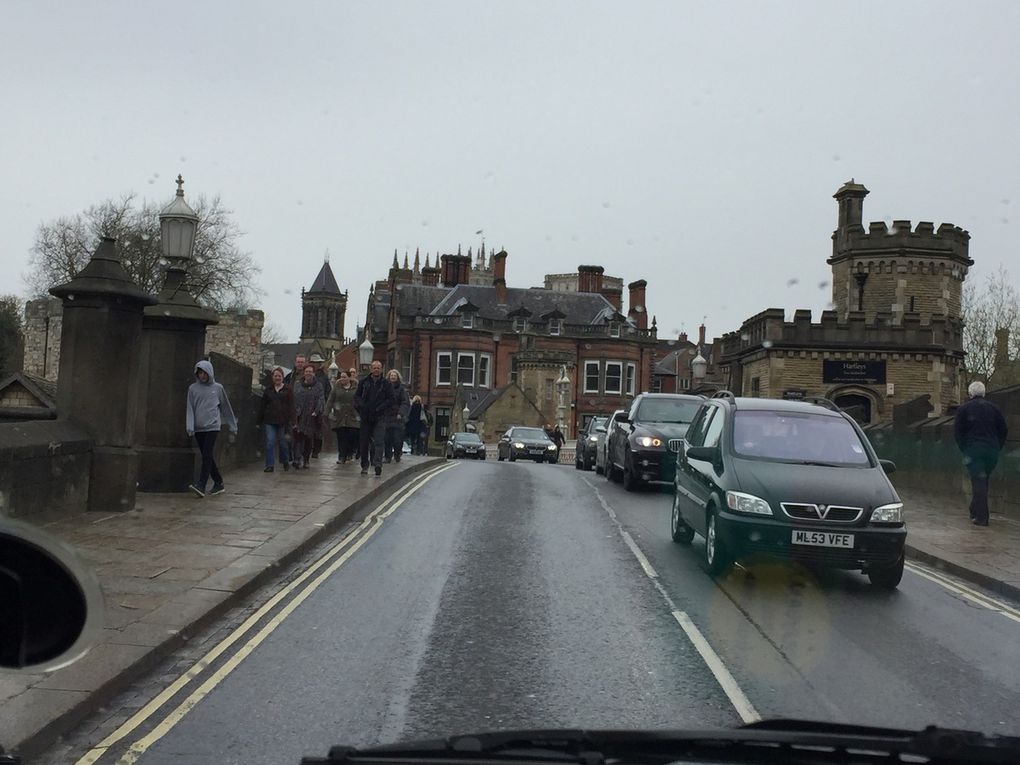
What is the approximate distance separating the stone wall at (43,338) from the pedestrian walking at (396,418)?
3180cm

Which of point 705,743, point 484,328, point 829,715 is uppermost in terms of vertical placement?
point 484,328

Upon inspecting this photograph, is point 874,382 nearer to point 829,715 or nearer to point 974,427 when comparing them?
point 974,427

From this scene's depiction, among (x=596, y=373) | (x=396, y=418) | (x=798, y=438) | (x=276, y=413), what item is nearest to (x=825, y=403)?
(x=798, y=438)

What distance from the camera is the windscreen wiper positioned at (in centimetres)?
285

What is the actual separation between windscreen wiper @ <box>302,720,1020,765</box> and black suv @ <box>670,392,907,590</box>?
6.24 meters

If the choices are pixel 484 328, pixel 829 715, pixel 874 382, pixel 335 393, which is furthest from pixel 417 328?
pixel 829 715

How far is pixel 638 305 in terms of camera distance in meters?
81.9

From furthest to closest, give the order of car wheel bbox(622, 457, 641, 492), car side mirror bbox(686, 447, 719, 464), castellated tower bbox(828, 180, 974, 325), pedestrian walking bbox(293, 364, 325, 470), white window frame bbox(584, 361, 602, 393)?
1. white window frame bbox(584, 361, 602, 393)
2. castellated tower bbox(828, 180, 974, 325)
3. pedestrian walking bbox(293, 364, 325, 470)
4. car wheel bbox(622, 457, 641, 492)
5. car side mirror bbox(686, 447, 719, 464)

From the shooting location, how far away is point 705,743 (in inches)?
123

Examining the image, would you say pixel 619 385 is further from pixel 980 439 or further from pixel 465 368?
pixel 980 439

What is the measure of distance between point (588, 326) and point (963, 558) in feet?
218

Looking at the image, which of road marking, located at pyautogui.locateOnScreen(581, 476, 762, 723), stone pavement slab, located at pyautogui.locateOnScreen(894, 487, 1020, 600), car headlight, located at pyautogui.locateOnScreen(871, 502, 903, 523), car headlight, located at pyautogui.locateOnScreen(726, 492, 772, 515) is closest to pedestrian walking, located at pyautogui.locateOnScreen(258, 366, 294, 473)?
road marking, located at pyautogui.locateOnScreen(581, 476, 762, 723)

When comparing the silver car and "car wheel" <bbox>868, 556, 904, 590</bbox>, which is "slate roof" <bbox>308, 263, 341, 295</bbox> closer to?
the silver car

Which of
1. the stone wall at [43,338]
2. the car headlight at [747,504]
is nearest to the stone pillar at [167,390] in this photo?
the car headlight at [747,504]
